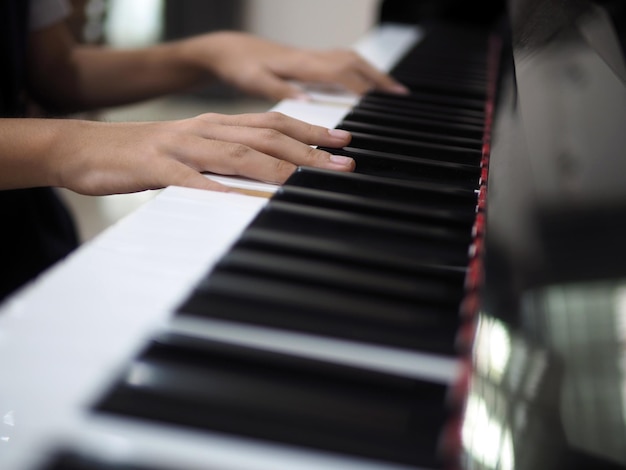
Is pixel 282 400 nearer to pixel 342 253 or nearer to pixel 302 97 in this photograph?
pixel 342 253

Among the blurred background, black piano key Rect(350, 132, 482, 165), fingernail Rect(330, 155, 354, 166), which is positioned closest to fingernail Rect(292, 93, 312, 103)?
black piano key Rect(350, 132, 482, 165)

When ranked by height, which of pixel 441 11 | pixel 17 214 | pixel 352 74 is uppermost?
pixel 441 11

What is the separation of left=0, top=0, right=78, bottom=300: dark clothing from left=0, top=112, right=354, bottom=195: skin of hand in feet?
1.13

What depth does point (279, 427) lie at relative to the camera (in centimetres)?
34

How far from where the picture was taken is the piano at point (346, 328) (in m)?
0.33

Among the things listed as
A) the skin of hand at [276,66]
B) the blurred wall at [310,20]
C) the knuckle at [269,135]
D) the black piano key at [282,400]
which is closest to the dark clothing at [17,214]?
the skin of hand at [276,66]

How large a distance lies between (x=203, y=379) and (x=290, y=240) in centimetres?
17

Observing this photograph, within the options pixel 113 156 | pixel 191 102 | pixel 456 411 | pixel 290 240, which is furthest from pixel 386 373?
pixel 191 102

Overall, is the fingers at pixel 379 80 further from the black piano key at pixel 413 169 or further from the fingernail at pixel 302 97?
the black piano key at pixel 413 169

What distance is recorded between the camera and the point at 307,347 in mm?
398

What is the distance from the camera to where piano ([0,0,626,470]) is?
0.33m

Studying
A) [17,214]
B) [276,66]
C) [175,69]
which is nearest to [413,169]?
[276,66]

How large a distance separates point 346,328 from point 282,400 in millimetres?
73

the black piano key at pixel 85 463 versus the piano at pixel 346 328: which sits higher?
the piano at pixel 346 328
